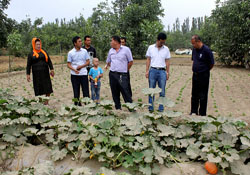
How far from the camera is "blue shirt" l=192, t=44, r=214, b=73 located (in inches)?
164

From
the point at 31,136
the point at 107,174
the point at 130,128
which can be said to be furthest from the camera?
the point at 31,136

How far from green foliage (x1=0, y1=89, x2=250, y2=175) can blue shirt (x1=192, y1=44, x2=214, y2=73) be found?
1.92 metres

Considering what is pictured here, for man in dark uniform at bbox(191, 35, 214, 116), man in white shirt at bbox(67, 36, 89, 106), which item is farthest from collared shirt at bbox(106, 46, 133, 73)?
man in dark uniform at bbox(191, 35, 214, 116)

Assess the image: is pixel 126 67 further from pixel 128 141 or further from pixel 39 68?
pixel 128 141

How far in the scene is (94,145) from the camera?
226 centimetres

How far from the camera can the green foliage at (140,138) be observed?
204 cm

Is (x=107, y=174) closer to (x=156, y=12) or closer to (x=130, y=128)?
(x=130, y=128)

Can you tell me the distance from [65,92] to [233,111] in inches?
221

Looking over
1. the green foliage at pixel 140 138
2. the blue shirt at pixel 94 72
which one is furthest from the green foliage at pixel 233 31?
the green foliage at pixel 140 138

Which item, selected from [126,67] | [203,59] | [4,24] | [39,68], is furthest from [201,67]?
[4,24]

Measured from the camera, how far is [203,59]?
13.9 ft

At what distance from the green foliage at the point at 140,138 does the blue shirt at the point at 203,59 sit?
1919 mm

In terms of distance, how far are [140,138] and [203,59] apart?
2627mm

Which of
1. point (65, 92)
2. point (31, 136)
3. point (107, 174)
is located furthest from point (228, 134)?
point (65, 92)
